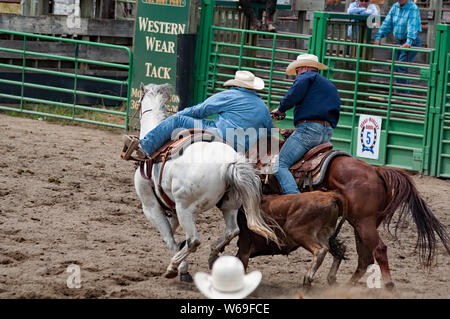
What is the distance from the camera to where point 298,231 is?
5645 millimetres

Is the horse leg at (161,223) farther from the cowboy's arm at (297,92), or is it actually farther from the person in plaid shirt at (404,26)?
the person in plaid shirt at (404,26)

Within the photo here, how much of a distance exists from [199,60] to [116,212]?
14.9 feet

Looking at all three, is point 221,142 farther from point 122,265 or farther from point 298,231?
point 122,265

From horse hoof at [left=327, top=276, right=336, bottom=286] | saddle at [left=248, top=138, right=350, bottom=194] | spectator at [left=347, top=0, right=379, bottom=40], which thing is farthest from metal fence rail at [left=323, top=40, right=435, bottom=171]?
horse hoof at [left=327, top=276, right=336, bottom=286]

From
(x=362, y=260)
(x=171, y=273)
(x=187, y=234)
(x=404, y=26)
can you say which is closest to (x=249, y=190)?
(x=187, y=234)

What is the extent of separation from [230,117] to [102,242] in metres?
1.96

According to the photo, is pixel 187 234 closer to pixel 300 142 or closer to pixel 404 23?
pixel 300 142

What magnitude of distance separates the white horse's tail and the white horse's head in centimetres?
115

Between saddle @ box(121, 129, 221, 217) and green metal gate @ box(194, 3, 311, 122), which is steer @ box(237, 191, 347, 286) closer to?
saddle @ box(121, 129, 221, 217)

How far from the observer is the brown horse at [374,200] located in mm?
5809

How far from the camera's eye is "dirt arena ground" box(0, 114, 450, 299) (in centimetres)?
570

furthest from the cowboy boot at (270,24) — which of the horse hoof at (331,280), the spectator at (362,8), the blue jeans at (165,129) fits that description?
the horse hoof at (331,280)

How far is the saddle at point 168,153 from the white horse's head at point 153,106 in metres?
0.35
